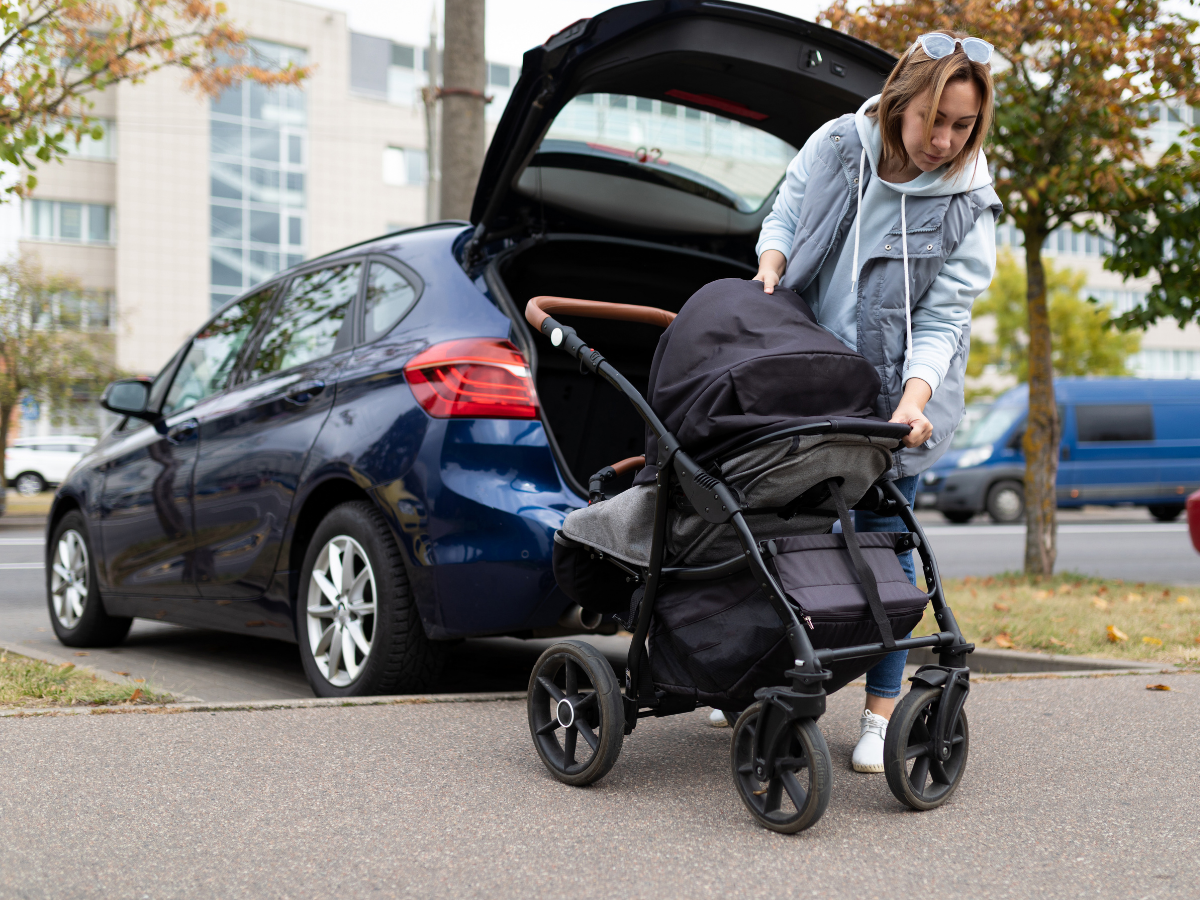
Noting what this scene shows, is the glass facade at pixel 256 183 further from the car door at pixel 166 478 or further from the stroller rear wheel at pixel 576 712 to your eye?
the stroller rear wheel at pixel 576 712

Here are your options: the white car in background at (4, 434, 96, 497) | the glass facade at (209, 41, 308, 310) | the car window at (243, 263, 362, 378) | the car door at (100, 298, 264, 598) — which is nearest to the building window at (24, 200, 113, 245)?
the glass facade at (209, 41, 308, 310)

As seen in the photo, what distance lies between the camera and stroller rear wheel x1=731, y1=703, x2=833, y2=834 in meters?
2.34

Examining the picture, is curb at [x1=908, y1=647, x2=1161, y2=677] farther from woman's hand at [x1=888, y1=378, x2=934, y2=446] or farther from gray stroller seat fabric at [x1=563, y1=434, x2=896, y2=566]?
gray stroller seat fabric at [x1=563, y1=434, x2=896, y2=566]

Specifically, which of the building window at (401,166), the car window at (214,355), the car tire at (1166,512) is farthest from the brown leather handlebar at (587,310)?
the building window at (401,166)

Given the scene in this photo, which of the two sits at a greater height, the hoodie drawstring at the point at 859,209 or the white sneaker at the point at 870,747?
the hoodie drawstring at the point at 859,209

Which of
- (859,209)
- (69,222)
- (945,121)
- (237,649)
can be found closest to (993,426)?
(237,649)

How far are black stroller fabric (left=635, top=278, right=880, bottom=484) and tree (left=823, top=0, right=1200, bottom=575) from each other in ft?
15.3

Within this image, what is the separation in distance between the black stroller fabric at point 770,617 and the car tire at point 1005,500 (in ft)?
53.5

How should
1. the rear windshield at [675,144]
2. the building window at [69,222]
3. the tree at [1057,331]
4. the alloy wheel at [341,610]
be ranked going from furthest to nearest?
the building window at [69,222] < the tree at [1057,331] < the alloy wheel at [341,610] < the rear windshield at [675,144]

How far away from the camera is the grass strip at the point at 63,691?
12.1ft

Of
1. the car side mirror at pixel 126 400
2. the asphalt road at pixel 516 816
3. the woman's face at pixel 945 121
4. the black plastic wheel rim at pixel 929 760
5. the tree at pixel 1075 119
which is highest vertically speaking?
the tree at pixel 1075 119

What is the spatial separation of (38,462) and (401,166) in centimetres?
1817

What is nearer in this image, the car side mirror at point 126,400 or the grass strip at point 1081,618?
the grass strip at point 1081,618

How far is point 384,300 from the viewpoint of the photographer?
161 inches
